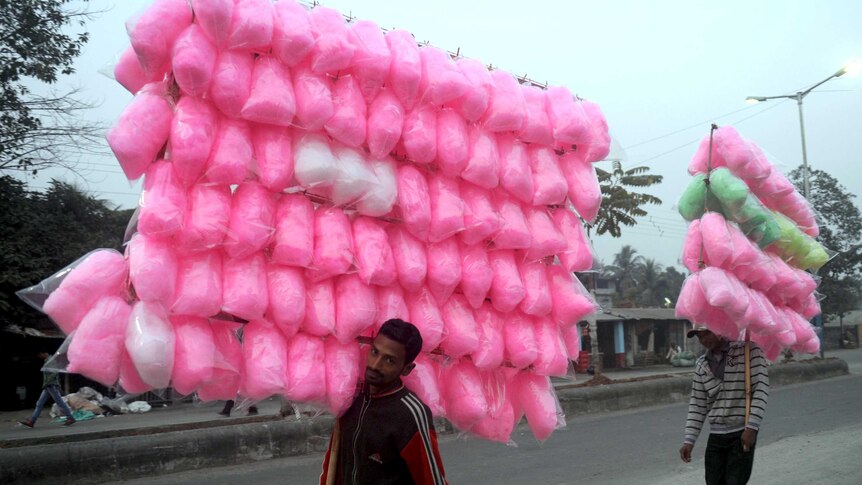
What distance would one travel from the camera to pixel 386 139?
2.30 m

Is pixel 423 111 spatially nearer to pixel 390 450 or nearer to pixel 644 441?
pixel 390 450

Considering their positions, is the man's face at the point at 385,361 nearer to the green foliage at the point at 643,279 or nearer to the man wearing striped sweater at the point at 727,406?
the man wearing striped sweater at the point at 727,406

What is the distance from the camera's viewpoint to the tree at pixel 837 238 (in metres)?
21.9

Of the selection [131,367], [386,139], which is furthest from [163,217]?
[386,139]

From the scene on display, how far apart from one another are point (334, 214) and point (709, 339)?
2.28m

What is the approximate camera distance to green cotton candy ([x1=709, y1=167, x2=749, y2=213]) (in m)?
3.56

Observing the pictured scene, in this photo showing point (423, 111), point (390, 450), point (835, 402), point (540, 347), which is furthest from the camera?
point (835, 402)

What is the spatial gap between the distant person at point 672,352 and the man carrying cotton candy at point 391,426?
23.5 meters

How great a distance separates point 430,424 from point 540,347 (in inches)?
25.9

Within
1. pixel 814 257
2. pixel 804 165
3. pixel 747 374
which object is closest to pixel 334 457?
pixel 747 374

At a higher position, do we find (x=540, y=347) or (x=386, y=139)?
(x=386, y=139)

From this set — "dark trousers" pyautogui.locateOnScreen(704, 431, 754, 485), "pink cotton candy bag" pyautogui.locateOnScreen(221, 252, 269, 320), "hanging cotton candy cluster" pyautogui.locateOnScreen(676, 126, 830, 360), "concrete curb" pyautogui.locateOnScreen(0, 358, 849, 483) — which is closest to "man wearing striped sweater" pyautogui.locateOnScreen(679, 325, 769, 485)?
"dark trousers" pyautogui.locateOnScreen(704, 431, 754, 485)

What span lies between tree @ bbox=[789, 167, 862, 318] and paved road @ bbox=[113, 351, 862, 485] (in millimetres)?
12406

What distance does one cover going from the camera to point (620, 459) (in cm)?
703
